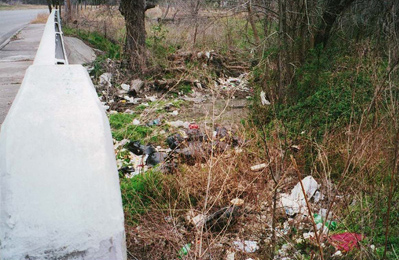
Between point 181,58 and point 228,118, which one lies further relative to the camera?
point 181,58

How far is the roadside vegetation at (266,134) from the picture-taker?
8.32 ft

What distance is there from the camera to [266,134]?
475 centimetres

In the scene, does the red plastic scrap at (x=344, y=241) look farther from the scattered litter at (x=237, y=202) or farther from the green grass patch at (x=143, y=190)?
the green grass patch at (x=143, y=190)

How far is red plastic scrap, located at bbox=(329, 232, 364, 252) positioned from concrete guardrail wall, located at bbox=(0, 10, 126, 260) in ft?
5.59

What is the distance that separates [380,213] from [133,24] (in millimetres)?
7455

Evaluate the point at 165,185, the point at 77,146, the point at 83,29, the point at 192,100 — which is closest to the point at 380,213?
the point at 165,185

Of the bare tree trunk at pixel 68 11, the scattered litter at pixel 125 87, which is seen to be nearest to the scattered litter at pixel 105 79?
the scattered litter at pixel 125 87

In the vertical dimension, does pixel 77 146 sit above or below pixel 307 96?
above

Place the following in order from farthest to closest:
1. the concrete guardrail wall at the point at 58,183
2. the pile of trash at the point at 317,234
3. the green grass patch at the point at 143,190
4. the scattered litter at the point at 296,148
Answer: the scattered litter at the point at 296,148 < the green grass patch at the point at 143,190 < the pile of trash at the point at 317,234 < the concrete guardrail wall at the point at 58,183

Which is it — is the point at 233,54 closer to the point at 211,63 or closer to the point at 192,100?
the point at 211,63

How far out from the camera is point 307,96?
224 inches

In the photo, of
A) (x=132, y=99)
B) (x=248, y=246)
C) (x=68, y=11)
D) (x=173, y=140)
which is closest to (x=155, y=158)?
(x=173, y=140)

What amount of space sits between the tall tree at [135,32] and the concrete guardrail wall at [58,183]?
23.2 ft

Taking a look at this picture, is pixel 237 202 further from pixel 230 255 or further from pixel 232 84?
pixel 232 84
